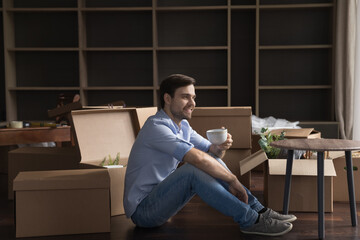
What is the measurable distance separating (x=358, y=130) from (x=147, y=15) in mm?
2652

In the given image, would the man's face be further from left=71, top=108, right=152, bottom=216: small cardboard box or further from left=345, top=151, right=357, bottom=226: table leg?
left=345, top=151, right=357, bottom=226: table leg

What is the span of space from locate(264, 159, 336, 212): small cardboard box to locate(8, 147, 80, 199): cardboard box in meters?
1.26

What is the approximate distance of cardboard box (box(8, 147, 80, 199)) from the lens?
318 cm

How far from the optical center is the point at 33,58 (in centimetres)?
566

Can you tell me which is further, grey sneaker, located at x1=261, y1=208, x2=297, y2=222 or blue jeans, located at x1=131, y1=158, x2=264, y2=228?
grey sneaker, located at x1=261, y1=208, x2=297, y2=222

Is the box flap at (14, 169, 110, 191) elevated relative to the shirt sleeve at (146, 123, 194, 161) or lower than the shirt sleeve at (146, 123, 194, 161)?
lower

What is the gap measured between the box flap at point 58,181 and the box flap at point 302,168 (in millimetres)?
1061

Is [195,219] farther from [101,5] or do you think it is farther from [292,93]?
[101,5]

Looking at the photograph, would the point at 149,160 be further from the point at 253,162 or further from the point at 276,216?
the point at 253,162

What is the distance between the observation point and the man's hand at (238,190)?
2.30m

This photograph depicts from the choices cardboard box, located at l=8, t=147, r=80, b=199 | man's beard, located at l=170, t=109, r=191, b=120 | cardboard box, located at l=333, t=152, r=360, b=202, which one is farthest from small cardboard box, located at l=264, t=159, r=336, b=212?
cardboard box, located at l=8, t=147, r=80, b=199

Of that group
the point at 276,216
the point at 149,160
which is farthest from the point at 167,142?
the point at 276,216

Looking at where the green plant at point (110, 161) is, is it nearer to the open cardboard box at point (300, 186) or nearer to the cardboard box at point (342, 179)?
the open cardboard box at point (300, 186)

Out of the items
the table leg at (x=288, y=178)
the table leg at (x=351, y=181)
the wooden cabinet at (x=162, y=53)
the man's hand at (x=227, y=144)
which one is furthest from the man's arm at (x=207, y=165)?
the wooden cabinet at (x=162, y=53)
